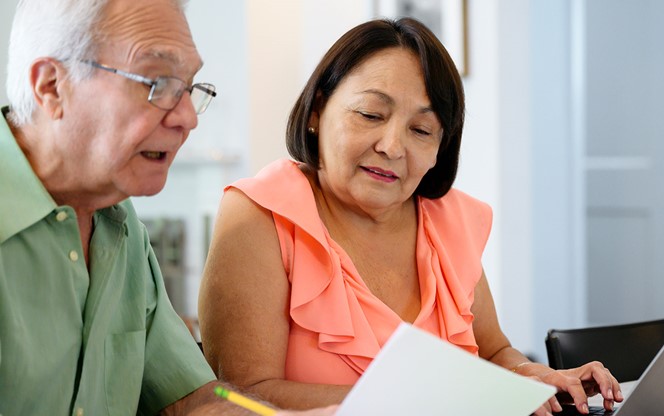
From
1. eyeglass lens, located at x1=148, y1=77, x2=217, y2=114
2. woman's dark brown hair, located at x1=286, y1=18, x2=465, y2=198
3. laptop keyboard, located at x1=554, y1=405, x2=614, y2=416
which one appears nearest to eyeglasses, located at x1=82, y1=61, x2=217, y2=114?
eyeglass lens, located at x1=148, y1=77, x2=217, y2=114

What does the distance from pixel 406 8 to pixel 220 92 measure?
114cm

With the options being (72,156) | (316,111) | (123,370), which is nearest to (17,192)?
(72,156)

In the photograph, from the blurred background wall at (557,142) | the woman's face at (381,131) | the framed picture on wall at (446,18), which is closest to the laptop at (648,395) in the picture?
the woman's face at (381,131)

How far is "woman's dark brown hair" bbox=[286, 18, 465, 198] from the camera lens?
1.73 metres

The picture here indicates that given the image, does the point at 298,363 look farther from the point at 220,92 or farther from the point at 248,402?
the point at 220,92

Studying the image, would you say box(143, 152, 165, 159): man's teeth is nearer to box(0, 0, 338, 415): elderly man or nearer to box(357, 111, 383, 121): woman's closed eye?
box(0, 0, 338, 415): elderly man

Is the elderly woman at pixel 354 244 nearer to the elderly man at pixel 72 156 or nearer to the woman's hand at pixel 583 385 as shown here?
the woman's hand at pixel 583 385

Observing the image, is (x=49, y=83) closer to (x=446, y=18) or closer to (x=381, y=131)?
(x=381, y=131)

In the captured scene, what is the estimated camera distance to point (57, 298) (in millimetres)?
1180

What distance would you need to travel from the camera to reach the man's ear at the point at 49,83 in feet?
3.76

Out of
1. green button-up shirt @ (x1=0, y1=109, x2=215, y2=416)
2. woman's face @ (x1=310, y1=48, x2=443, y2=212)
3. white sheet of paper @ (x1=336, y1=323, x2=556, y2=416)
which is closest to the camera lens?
white sheet of paper @ (x1=336, y1=323, x2=556, y2=416)

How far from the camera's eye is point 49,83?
3.79 feet

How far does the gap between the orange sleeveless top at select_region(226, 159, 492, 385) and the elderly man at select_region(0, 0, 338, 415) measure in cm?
44

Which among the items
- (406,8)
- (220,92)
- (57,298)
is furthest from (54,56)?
(220,92)
